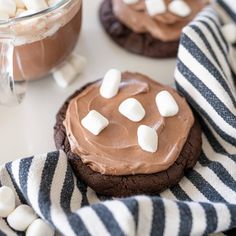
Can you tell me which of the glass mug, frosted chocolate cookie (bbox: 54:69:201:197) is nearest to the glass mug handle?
the glass mug

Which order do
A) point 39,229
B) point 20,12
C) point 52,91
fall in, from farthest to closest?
point 52,91 < point 20,12 < point 39,229

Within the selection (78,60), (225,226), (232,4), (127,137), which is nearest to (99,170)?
(127,137)

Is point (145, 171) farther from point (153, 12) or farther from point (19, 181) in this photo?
point (153, 12)

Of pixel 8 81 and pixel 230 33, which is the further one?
pixel 230 33

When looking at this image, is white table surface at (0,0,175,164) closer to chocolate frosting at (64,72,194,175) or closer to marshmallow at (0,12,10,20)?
chocolate frosting at (64,72,194,175)

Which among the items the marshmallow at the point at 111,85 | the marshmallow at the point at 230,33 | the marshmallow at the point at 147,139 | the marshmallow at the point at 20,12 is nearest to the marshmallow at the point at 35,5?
Answer: the marshmallow at the point at 20,12

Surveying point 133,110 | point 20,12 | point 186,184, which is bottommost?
point 186,184

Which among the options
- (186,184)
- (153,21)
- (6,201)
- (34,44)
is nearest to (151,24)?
(153,21)

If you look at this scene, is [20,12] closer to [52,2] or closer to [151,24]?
[52,2]
